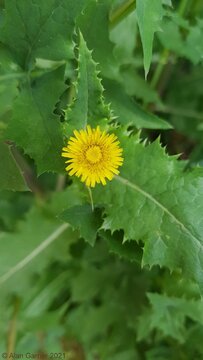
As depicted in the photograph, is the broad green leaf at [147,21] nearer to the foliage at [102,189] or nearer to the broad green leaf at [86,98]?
the foliage at [102,189]

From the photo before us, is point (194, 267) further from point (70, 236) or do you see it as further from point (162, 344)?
point (162, 344)

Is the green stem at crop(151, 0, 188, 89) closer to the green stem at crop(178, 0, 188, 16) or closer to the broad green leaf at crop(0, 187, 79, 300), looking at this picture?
the green stem at crop(178, 0, 188, 16)

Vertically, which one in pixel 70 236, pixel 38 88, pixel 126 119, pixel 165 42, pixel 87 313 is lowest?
pixel 87 313

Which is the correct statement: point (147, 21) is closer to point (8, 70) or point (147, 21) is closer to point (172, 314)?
point (8, 70)

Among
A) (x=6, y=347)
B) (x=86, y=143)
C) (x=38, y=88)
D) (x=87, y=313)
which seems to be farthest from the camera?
(x=87, y=313)

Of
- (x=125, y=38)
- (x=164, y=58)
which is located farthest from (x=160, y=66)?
(x=125, y=38)

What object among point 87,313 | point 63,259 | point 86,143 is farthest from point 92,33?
point 87,313

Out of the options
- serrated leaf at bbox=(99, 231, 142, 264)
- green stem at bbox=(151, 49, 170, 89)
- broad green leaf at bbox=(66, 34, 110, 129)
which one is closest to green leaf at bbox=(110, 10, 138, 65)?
green stem at bbox=(151, 49, 170, 89)
